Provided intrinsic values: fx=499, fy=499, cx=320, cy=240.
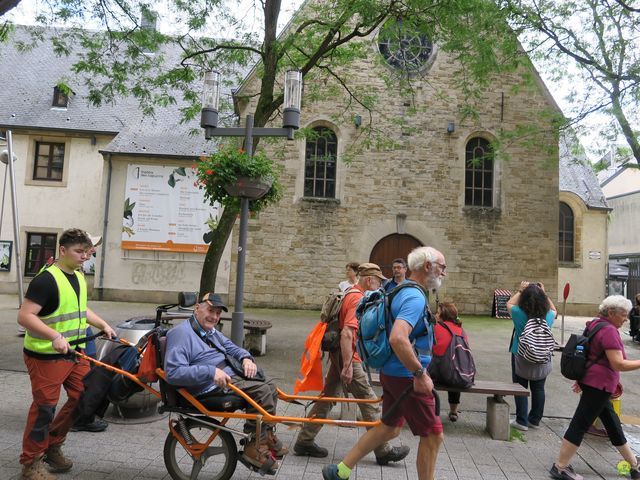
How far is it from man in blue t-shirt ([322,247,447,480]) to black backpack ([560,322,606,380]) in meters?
1.59

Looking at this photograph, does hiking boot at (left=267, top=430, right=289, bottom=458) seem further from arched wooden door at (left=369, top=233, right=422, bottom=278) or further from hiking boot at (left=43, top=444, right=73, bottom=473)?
arched wooden door at (left=369, top=233, right=422, bottom=278)

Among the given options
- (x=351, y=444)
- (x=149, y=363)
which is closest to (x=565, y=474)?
(x=351, y=444)

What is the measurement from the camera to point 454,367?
4.96 m

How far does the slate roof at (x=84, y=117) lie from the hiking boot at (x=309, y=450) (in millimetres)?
14864

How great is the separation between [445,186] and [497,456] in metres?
12.6

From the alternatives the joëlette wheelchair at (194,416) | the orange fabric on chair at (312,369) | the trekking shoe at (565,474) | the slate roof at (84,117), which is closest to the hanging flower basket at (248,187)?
the orange fabric on chair at (312,369)

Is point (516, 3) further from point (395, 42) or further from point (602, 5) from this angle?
point (395, 42)

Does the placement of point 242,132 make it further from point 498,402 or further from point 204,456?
point 498,402

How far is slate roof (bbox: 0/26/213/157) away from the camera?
18.1 metres

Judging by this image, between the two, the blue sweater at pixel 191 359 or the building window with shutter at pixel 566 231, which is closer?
the blue sweater at pixel 191 359

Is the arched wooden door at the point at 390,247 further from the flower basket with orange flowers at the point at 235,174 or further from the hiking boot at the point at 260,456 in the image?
the hiking boot at the point at 260,456

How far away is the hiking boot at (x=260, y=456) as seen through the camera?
331cm

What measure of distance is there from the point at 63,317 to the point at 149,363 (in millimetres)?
728

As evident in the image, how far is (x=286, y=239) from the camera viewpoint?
1585 cm
